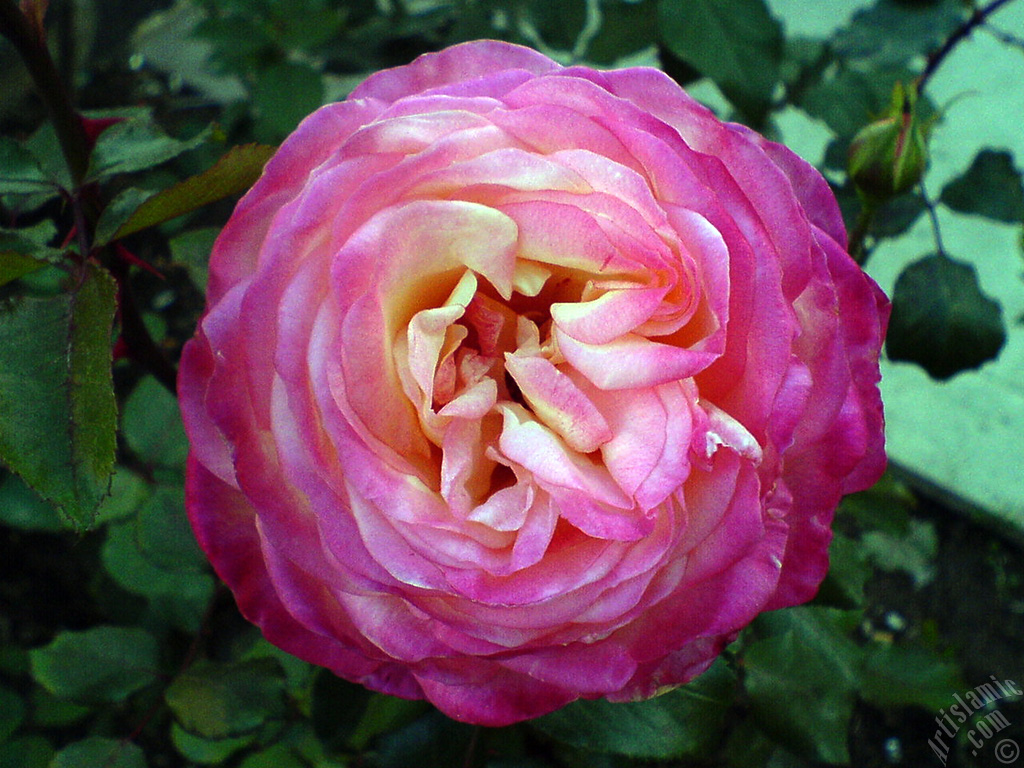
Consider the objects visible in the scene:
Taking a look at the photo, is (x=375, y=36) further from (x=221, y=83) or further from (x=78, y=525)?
(x=221, y=83)

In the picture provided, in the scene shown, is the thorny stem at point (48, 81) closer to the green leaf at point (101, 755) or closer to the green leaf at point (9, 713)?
the green leaf at point (101, 755)

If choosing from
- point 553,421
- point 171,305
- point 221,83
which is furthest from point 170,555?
point 221,83

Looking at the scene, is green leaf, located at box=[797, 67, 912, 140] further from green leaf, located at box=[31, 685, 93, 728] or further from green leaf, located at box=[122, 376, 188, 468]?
green leaf, located at box=[31, 685, 93, 728]

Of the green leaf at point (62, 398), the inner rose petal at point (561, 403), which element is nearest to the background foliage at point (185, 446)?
the green leaf at point (62, 398)

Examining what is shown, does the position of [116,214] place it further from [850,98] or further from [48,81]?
[850,98]

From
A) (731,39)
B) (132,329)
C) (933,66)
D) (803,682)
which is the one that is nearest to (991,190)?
(933,66)
